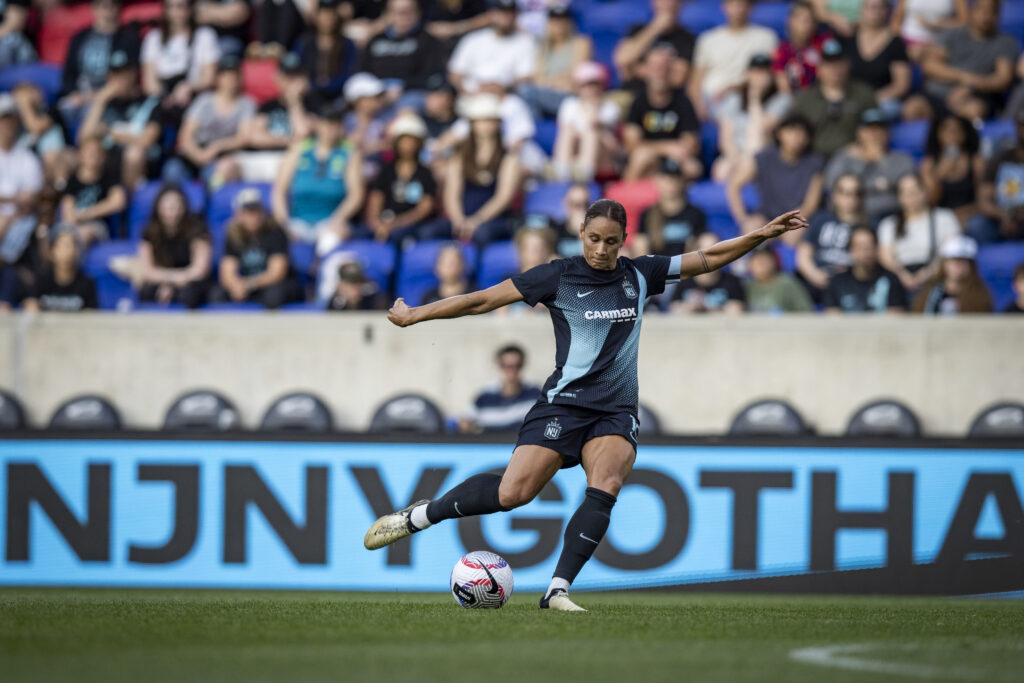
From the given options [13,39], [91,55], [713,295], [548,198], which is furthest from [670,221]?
[13,39]

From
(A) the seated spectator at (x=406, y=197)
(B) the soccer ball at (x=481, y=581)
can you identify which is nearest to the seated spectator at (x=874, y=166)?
(A) the seated spectator at (x=406, y=197)

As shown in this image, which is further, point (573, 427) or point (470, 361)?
point (470, 361)

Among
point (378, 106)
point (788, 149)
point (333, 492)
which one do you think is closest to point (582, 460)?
point (333, 492)

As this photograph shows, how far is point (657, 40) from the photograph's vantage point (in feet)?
48.4

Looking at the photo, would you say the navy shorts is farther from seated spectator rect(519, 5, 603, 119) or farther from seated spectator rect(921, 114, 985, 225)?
seated spectator rect(519, 5, 603, 119)

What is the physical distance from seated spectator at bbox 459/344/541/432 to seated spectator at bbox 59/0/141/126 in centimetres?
688

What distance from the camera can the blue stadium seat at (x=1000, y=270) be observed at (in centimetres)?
1226

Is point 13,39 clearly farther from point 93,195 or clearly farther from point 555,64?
→ point 555,64

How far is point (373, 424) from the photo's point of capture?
39.3ft

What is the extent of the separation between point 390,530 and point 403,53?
349 inches

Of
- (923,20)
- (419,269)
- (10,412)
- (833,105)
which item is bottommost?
(10,412)

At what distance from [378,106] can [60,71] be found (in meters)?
4.43

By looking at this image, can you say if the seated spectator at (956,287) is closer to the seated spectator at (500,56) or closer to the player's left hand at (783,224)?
the player's left hand at (783,224)

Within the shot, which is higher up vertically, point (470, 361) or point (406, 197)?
point (406, 197)
